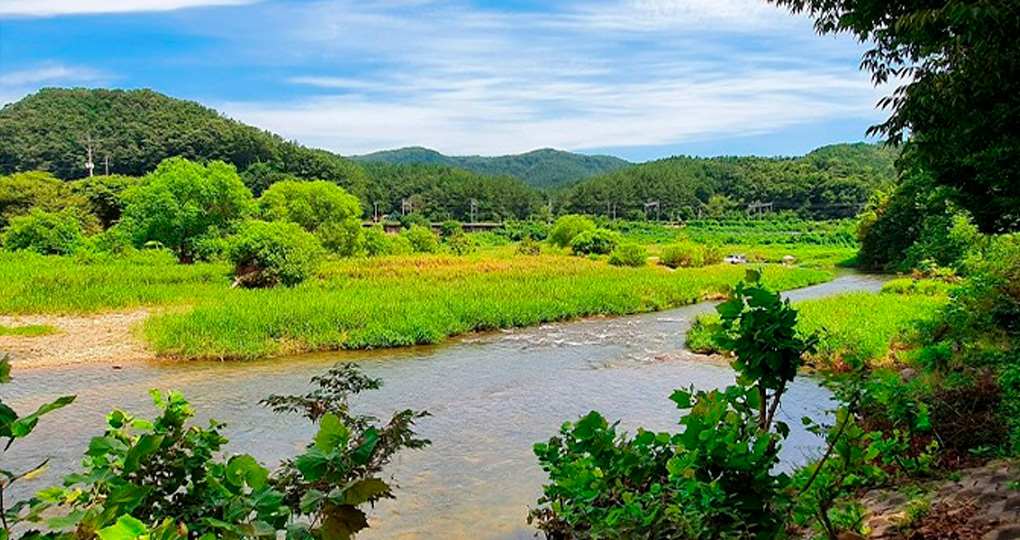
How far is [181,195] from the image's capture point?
123ft

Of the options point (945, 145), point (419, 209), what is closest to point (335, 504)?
point (945, 145)

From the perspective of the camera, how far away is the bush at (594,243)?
1916 inches

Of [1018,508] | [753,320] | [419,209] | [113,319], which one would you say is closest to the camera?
[753,320]

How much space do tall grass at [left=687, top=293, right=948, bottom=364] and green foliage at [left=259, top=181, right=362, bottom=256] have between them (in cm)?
2443

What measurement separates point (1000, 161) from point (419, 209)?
Answer: 90423 millimetres

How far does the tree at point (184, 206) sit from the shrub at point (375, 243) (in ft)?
23.2

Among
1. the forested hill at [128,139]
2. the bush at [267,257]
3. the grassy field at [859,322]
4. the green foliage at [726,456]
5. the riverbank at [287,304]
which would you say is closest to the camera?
the green foliage at [726,456]

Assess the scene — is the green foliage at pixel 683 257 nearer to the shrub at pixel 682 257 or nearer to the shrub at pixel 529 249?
the shrub at pixel 682 257

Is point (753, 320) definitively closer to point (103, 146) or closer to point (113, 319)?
point (113, 319)

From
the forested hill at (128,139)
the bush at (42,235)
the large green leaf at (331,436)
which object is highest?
the forested hill at (128,139)

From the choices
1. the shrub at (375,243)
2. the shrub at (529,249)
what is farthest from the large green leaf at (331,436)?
the shrub at (529,249)

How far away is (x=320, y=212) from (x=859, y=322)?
2907cm

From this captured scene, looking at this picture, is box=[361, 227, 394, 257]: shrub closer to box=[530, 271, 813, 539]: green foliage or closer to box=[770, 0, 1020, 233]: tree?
box=[770, 0, 1020, 233]: tree

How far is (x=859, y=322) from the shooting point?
1806 cm
